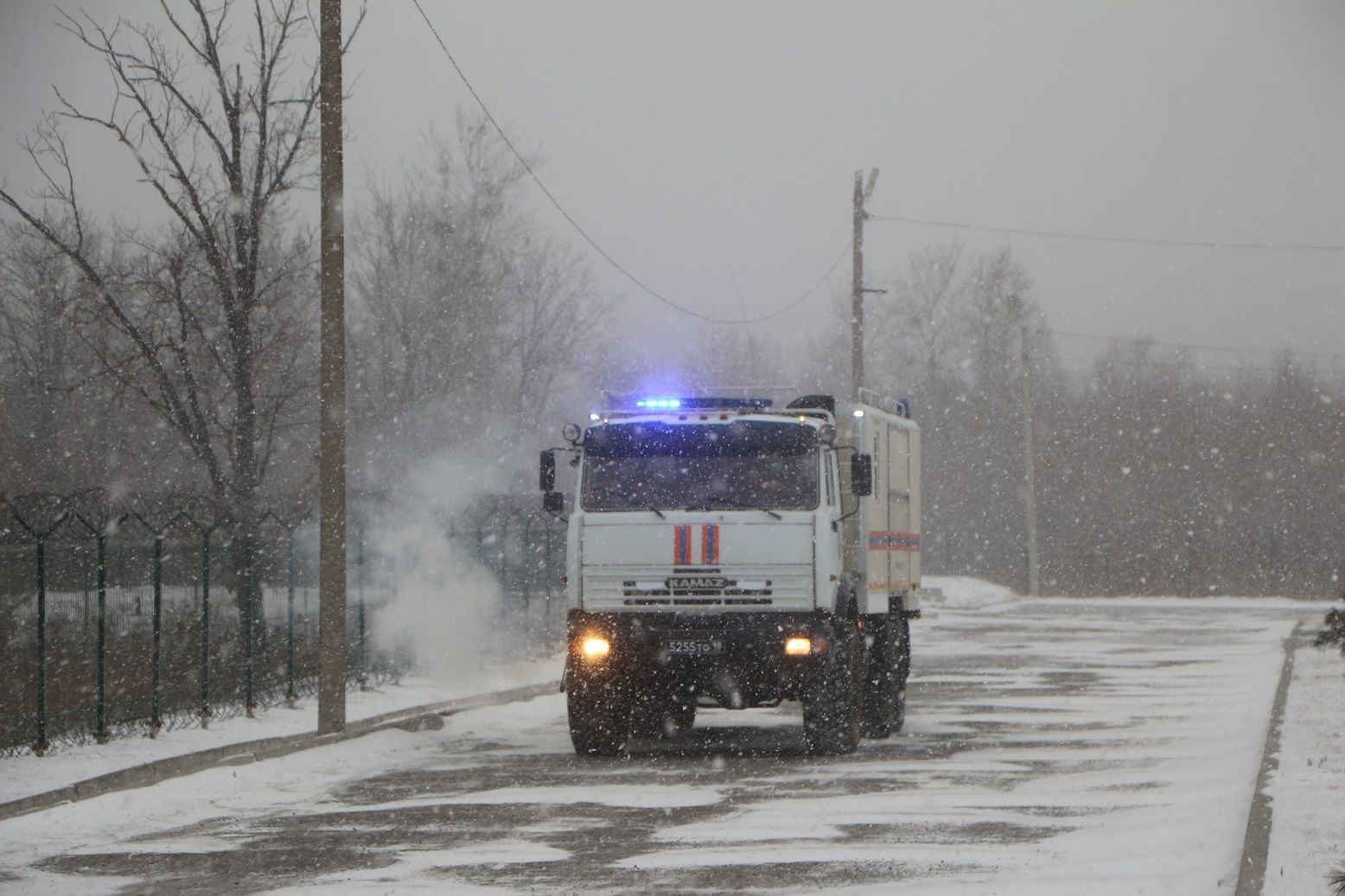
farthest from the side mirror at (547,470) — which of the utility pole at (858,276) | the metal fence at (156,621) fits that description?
the utility pole at (858,276)

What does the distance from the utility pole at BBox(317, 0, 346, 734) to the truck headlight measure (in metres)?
2.71

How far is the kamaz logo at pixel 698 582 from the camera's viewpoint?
1490cm

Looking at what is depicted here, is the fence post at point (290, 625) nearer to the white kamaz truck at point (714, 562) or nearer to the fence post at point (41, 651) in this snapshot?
the white kamaz truck at point (714, 562)

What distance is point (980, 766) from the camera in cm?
1409

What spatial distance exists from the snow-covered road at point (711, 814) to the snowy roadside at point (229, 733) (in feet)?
2.13

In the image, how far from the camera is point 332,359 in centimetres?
1669

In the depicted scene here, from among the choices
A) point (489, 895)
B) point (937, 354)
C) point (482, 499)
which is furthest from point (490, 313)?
point (489, 895)

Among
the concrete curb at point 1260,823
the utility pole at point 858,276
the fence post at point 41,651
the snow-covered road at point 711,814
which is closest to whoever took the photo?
the concrete curb at point 1260,823

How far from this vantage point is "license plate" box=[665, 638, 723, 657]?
1477 cm

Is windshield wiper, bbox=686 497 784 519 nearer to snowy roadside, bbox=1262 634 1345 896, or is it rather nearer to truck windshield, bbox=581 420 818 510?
truck windshield, bbox=581 420 818 510

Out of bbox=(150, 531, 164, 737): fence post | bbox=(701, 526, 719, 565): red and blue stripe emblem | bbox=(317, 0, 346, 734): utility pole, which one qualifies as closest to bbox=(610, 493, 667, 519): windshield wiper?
bbox=(701, 526, 719, 565): red and blue stripe emblem

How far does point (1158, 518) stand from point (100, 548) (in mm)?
60015

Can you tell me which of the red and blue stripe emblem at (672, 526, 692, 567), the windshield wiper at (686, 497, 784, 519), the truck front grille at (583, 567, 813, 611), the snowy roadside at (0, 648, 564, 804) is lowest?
the snowy roadside at (0, 648, 564, 804)

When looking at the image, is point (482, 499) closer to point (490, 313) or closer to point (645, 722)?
point (490, 313)
